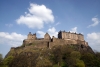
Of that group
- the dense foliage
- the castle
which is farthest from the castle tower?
the dense foliage

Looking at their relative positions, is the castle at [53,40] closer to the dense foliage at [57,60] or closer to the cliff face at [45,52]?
the cliff face at [45,52]

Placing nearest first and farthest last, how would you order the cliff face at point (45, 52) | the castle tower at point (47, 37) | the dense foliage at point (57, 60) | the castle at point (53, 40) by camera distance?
1. the dense foliage at point (57, 60)
2. the cliff face at point (45, 52)
3. the castle at point (53, 40)
4. the castle tower at point (47, 37)

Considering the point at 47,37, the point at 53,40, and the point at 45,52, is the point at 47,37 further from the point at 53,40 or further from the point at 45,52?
the point at 45,52

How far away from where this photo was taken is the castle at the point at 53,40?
6912 centimetres

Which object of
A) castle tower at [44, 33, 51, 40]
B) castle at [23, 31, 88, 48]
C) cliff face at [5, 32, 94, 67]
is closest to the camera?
cliff face at [5, 32, 94, 67]

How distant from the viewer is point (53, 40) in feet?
232

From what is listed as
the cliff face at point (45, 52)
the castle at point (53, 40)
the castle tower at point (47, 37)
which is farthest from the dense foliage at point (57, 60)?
the castle tower at point (47, 37)

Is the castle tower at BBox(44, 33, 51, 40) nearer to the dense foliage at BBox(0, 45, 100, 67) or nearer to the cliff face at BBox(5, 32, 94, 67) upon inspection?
the cliff face at BBox(5, 32, 94, 67)

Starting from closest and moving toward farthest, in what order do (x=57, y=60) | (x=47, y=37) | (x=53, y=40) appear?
(x=57, y=60)
(x=53, y=40)
(x=47, y=37)

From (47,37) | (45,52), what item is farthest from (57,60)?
(47,37)

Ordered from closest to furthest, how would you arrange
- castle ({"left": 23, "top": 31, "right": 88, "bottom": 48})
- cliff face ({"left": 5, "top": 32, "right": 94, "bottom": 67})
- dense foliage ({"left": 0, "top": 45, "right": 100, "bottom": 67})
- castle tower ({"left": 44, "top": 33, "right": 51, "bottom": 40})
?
dense foliage ({"left": 0, "top": 45, "right": 100, "bottom": 67}) → cliff face ({"left": 5, "top": 32, "right": 94, "bottom": 67}) → castle ({"left": 23, "top": 31, "right": 88, "bottom": 48}) → castle tower ({"left": 44, "top": 33, "right": 51, "bottom": 40})

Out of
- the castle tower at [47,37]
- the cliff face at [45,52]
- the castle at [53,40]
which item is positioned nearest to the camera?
the cliff face at [45,52]

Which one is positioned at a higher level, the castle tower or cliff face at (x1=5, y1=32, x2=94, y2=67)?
the castle tower

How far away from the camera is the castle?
69.1m
